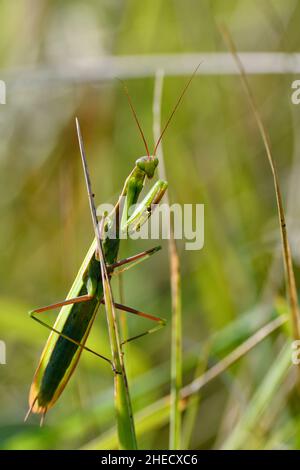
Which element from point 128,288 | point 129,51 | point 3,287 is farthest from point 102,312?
point 129,51

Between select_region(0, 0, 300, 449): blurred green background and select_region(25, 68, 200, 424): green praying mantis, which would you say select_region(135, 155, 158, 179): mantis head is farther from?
select_region(0, 0, 300, 449): blurred green background

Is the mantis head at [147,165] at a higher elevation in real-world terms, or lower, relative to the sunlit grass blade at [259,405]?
higher

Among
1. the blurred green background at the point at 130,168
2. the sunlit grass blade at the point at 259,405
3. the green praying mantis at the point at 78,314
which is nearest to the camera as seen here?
the green praying mantis at the point at 78,314

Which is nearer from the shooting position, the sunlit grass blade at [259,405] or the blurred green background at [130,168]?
the sunlit grass blade at [259,405]

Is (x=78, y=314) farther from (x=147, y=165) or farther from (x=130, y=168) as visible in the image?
(x=130, y=168)

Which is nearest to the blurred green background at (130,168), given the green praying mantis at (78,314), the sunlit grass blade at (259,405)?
the sunlit grass blade at (259,405)

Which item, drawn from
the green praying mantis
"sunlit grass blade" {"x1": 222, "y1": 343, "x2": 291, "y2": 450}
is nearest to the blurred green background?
"sunlit grass blade" {"x1": 222, "y1": 343, "x2": 291, "y2": 450}

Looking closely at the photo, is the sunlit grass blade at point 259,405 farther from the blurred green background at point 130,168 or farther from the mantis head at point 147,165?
the mantis head at point 147,165

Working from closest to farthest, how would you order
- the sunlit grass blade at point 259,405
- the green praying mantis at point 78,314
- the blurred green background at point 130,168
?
the green praying mantis at point 78,314 < the sunlit grass blade at point 259,405 < the blurred green background at point 130,168
